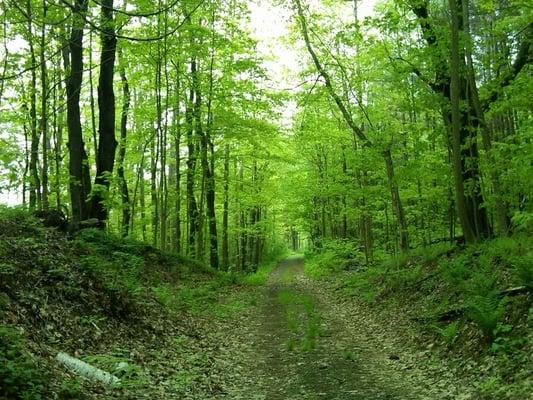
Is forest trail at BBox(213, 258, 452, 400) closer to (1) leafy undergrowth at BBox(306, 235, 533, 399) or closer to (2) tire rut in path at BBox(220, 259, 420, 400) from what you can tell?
(2) tire rut in path at BBox(220, 259, 420, 400)

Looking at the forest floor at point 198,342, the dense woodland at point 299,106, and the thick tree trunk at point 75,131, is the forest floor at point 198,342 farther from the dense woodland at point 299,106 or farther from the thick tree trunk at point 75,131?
the dense woodland at point 299,106

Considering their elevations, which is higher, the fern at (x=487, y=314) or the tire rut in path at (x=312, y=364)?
the fern at (x=487, y=314)

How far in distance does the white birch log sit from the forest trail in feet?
5.51

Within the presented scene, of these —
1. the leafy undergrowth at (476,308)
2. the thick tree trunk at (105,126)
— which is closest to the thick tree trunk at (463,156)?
the leafy undergrowth at (476,308)

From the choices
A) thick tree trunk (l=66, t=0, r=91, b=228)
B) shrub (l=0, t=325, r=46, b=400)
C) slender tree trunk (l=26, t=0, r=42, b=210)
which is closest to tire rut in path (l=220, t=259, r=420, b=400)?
shrub (l=0, t=325, r=46, b=400)

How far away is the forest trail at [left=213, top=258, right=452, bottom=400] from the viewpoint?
634 centimetres

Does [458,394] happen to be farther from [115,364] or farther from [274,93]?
[274,93]

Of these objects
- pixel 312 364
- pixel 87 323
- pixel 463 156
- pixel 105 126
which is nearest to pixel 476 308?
pixel 312 364

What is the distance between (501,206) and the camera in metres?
10.3

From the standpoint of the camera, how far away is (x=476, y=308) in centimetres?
670

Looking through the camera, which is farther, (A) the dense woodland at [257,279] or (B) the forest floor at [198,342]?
(A) the dense woodland at [257,279]

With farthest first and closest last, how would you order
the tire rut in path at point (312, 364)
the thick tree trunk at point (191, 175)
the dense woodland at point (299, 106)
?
1. the thick tree trunk at point (191, 175)
2. the dense woodland at point (299, 106)
3. the tire rut in path at point (312, 364)

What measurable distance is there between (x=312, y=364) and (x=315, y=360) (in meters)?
0.26

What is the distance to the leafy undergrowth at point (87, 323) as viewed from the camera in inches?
199
